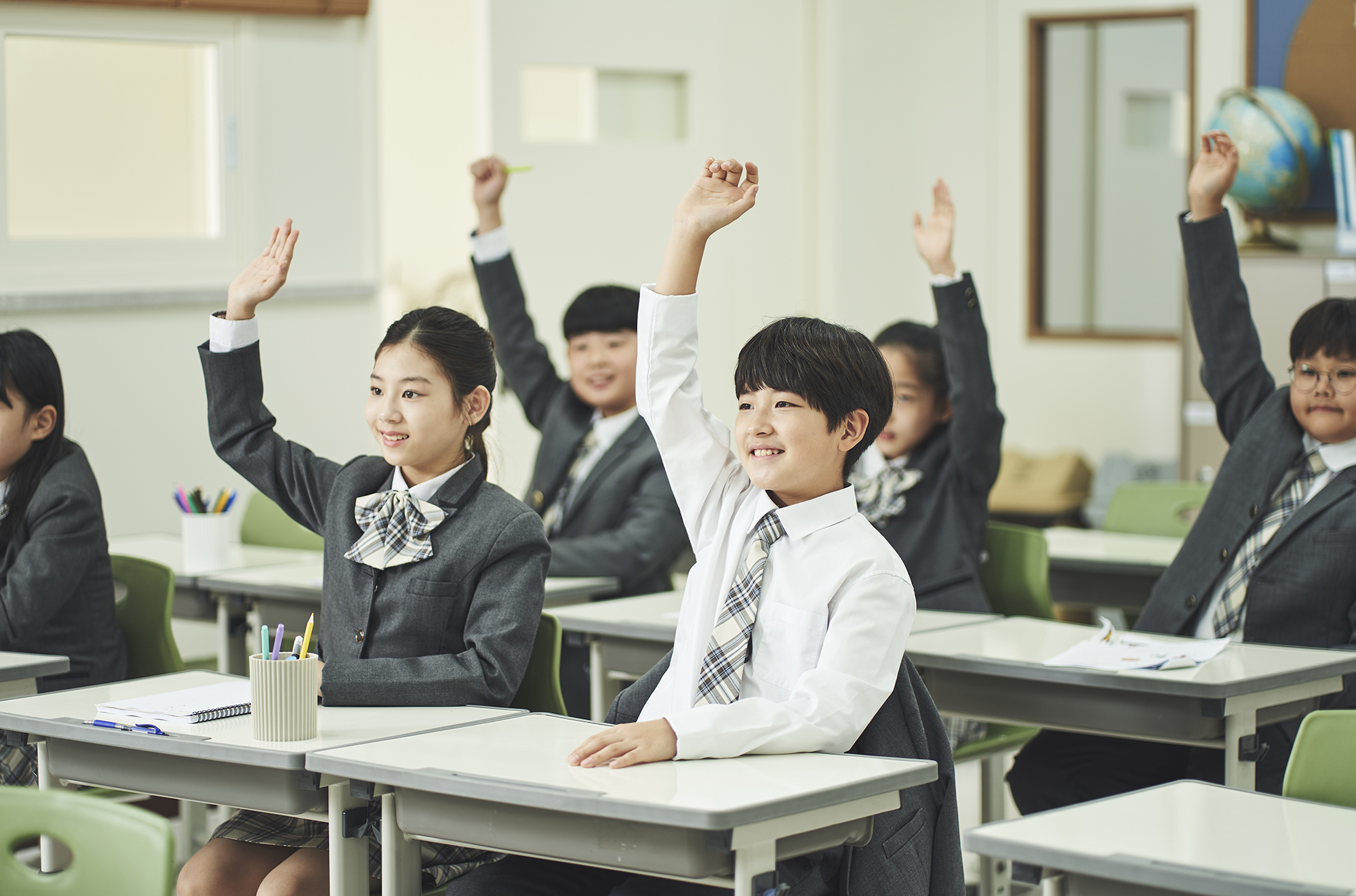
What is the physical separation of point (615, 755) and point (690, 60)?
4.80m

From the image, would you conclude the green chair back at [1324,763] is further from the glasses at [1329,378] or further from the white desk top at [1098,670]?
the glasses at [1329,378]

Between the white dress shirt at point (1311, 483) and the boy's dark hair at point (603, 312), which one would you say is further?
the boy's dark hair at point (603, 312)

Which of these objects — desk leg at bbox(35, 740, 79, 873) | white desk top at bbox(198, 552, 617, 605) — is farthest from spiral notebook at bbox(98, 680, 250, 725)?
white desk top at bbox(198, 552, 617, 605)

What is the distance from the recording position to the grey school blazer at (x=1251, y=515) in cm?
287

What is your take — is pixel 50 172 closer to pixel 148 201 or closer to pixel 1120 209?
pixel 148 201

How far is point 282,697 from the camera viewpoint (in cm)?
195

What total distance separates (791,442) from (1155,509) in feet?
7.75

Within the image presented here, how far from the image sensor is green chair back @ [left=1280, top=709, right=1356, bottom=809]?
6.37ft

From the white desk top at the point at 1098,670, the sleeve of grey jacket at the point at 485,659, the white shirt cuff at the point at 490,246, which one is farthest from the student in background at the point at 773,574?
the white shirt cuff at the point at 490,246

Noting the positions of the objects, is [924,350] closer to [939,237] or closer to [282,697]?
[939,237]

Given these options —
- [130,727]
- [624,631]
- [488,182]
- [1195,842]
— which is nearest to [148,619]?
[624,631]

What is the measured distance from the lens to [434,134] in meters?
7.69

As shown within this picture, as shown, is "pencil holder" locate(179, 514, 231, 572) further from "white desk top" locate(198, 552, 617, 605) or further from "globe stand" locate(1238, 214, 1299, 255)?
"globe stand" locate(1238, 214, 1299, 255)

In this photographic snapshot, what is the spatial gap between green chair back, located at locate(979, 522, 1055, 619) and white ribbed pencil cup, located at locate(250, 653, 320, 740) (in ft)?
6.15
